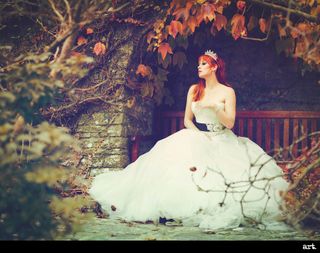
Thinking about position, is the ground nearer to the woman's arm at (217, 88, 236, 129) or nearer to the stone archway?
the woman's arm at (217, 88, 236, 129)

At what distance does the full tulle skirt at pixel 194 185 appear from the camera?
5.28 metres

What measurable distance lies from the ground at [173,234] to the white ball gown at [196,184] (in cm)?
13

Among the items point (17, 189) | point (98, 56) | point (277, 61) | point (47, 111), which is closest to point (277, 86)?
point (277, 61)

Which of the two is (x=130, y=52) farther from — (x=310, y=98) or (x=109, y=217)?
(x=310, y=98)

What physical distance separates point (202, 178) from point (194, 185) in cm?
13

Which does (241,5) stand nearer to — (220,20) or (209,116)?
(220,20)

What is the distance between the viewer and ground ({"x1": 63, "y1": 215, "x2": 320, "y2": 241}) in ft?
15.8

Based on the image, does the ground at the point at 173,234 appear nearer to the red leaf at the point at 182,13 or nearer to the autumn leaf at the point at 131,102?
the autumn leaf at the point at 131,102

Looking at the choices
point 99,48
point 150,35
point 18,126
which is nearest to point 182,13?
point 150,35

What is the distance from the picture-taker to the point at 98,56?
7.02 metres
